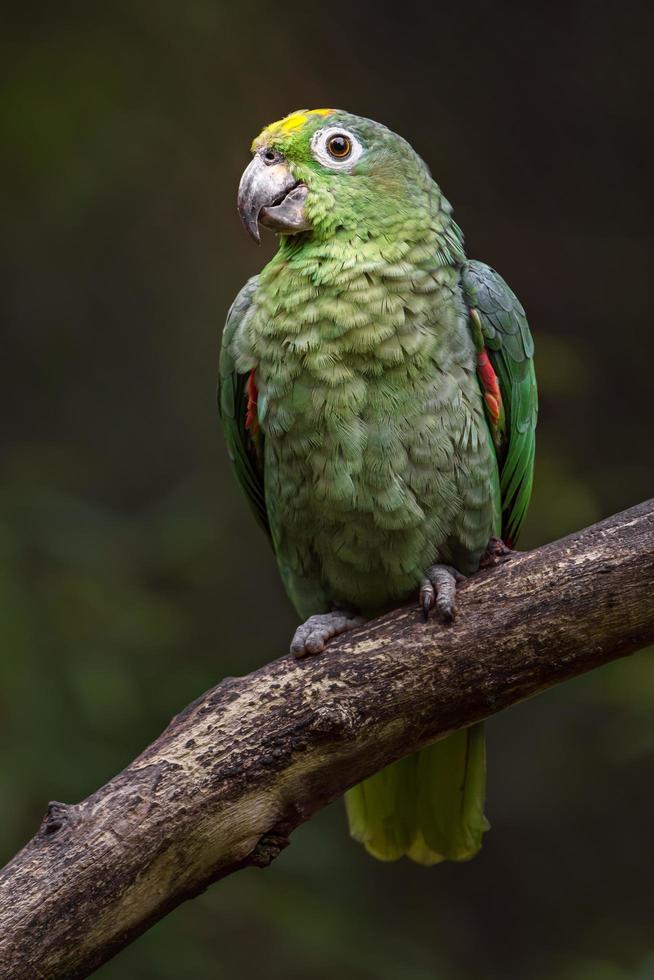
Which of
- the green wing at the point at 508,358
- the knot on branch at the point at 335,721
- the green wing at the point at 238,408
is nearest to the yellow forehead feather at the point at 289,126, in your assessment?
the green wing at the point at 238,408

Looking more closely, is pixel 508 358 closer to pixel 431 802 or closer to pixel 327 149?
pixel 327 149

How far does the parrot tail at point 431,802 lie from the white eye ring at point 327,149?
1197mm

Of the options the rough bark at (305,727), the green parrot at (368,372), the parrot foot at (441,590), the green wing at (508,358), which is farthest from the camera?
the green wing at (508,358)

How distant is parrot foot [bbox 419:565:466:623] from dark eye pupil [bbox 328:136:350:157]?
2.74 ft

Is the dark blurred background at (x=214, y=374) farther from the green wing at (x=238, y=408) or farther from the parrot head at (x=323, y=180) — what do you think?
the parrot head at (x=323, y=180)

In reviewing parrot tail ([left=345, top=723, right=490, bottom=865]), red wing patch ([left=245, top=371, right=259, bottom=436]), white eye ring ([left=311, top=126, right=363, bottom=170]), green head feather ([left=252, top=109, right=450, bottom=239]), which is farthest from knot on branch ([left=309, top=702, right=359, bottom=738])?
white eye ring ([left=311, top=126, right=363, bottom=170])

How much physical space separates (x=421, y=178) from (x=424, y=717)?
3.64ft

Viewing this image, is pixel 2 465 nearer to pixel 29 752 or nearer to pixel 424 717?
pixel 29 752

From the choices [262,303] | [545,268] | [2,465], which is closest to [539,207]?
[545,268]

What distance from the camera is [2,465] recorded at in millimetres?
3215

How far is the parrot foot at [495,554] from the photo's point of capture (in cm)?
195

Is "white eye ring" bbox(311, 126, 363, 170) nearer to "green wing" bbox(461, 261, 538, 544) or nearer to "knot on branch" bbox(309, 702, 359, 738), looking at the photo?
"green wing" bbox(461, 261, 538, 544)

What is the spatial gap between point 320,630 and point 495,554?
364 millimetres

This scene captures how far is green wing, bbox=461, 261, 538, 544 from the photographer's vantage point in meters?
2.17
